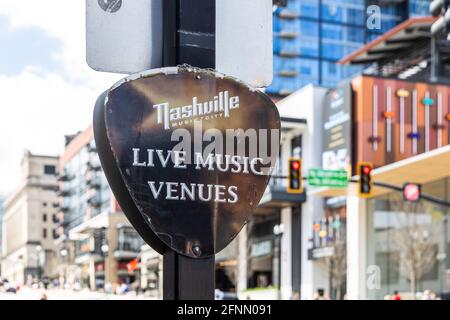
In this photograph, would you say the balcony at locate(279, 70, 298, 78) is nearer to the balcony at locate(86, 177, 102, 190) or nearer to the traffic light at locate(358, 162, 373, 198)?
the balcony at locate(86, 177, 102, 190)

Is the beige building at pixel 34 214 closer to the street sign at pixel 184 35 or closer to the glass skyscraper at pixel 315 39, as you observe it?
the glass skyscraper at pixel 315 39

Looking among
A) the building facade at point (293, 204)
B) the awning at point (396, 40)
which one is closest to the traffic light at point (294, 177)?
the building facade at point (293, 204)

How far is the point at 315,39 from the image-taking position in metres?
103

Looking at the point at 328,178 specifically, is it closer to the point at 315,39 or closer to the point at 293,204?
the point at 293,204

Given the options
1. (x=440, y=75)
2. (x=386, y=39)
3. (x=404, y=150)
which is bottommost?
(x=404, y=150)

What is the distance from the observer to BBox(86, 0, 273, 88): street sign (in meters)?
2.54

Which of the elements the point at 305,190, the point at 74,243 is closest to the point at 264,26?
the point at 305,190

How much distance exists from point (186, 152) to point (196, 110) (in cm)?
13

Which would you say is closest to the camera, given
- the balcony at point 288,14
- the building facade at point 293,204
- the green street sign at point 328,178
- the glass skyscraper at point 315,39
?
the green street sign at point 328,178

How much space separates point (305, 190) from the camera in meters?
52.2

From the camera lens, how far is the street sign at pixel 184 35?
2.54 metres

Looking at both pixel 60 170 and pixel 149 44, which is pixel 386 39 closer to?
pixel 149 44

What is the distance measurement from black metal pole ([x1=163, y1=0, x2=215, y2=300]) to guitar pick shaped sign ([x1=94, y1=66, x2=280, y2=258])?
44 millimetres

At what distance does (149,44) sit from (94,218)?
303 feet
